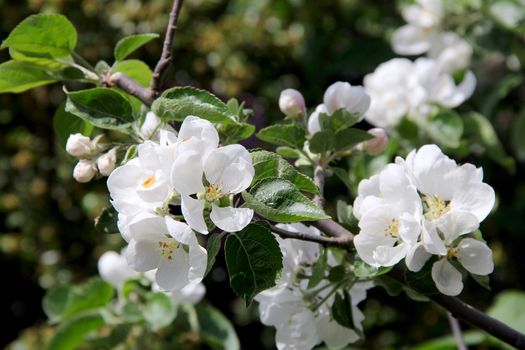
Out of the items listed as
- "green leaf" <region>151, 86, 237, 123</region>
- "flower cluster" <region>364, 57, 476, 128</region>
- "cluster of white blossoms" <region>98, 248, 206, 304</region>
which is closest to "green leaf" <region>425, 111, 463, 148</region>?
"flower cluster" <region>364, 57, 476, 128</region>

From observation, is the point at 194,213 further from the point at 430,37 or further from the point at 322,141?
the point at 430,37

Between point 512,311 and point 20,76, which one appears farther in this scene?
point 512,311

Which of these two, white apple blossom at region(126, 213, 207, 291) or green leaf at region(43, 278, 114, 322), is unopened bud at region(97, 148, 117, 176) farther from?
green leaf at region(43, 278, 114, 322)

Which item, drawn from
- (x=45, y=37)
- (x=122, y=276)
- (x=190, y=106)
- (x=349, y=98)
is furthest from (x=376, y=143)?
(x=122, y=276)

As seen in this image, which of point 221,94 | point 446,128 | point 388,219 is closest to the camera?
point 388,219

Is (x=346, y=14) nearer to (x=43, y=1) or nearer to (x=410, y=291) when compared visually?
(x=43, y=1)

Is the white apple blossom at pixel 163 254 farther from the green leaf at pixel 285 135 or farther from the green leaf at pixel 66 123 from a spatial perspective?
the green leaf at pixel 66 123
